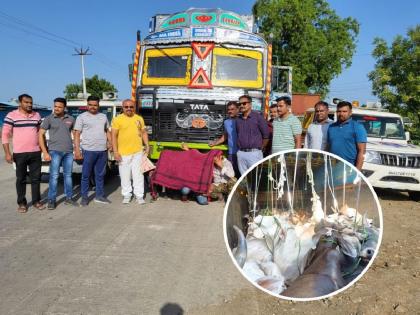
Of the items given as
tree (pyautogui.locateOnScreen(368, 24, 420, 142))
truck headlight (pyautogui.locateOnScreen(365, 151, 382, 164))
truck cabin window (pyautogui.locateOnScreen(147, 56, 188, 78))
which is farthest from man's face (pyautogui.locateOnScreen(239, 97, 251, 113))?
tree (pyautogui.locateOnScreen(368, 24, 420, 142))

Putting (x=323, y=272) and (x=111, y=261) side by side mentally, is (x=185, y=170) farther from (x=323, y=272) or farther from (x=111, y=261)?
(x=323, y=272)

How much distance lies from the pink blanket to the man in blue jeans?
5.18 feet

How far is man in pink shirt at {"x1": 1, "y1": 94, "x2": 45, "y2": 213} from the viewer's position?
616 cm

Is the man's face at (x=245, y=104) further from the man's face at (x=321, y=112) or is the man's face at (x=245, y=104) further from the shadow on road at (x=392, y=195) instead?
the shadow on road at (x=392, y=195)

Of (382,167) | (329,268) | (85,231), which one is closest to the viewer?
(329,268)

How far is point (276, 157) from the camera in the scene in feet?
6.23

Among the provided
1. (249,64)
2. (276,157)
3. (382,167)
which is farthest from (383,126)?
(276,157)

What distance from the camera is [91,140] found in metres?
6.77

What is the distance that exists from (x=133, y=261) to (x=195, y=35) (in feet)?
16.9

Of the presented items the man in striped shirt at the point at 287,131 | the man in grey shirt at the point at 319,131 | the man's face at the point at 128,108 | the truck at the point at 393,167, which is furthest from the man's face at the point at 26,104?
the truck at the point at 393,167

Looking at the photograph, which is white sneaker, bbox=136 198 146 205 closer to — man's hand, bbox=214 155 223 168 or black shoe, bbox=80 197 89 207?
black shoe, bbox=80 197 89 207

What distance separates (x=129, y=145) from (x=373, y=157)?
185 inches

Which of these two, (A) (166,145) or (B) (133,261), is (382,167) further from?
(B) (133,261)

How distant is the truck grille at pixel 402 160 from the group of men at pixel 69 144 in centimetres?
466
